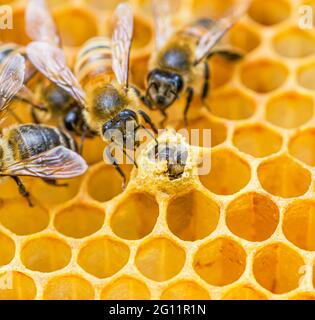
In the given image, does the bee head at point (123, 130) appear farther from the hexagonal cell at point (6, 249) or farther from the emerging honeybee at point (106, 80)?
the hexagonal cell at point (6, 249)

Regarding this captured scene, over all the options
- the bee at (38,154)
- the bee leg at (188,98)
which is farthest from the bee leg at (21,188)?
the bee leg at (188,98)

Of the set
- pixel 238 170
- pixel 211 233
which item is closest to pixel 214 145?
pixel 238 170

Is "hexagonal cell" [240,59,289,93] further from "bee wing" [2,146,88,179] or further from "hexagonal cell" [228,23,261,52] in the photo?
"bee wing" [2,146,88,179]

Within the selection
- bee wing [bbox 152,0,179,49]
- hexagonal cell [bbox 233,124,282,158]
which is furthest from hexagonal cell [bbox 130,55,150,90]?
hexagonal cell [bbox 233,124,282,158]

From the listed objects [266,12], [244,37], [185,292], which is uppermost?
[266,12]

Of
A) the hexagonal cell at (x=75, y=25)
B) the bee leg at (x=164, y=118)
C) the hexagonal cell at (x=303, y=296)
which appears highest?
the hexagonal cell at (x=75, y=25)

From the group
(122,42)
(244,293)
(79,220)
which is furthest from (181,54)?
(244,293)

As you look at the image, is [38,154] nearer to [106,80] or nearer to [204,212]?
[106,80]
